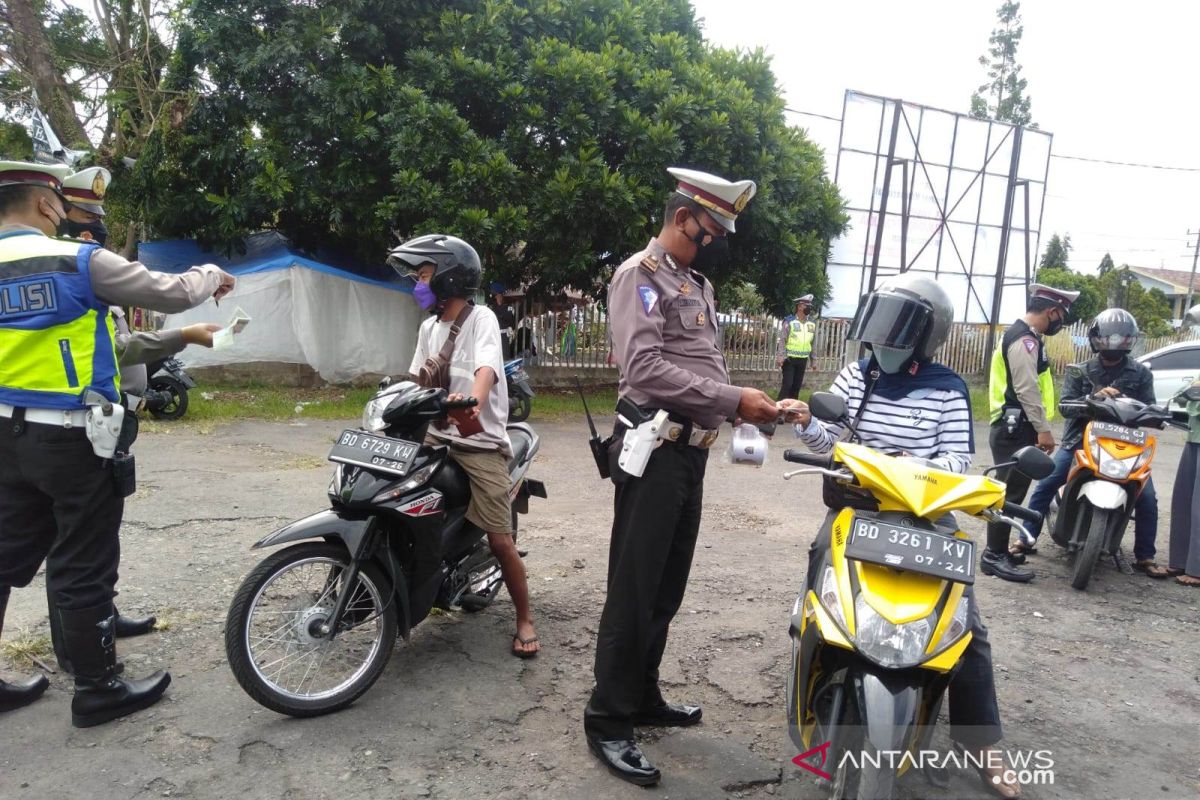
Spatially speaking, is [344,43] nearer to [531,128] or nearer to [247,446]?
[531,128]

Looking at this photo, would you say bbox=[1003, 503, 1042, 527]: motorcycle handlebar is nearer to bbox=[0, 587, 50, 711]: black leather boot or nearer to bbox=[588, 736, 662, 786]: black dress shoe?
bbox=[588, 736, 662, 786]: black dress shoe

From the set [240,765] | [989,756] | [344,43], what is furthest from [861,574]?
[344,43]

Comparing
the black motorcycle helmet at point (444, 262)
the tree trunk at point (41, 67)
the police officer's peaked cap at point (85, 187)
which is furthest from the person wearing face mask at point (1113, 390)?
the tree trunk at point (41, 67)

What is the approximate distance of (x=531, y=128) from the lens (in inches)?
432

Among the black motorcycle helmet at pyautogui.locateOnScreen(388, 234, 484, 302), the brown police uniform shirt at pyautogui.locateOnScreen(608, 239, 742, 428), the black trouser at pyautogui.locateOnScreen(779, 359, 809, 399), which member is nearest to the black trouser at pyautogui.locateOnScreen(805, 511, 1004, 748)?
the brown police uniform shirt at pyautogui.locateOnScreen(608, 239, 742, 428)

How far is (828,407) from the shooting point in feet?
8.96

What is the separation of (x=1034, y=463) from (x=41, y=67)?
48.0 feet


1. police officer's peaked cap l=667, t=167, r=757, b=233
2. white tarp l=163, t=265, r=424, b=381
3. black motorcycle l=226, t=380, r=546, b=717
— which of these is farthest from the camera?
white tarp l=163, t=265, r=424, b=381

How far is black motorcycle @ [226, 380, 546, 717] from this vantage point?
2.98 metres

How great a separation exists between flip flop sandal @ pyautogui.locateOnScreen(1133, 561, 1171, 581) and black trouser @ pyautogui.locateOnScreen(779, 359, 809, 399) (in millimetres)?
7504

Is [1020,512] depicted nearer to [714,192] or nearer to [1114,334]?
→ [714,192]

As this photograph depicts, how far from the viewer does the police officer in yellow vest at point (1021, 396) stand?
16.6 feet

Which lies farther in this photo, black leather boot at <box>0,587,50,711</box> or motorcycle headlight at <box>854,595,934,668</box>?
black leather boot at <box>0,587,50,711</box>

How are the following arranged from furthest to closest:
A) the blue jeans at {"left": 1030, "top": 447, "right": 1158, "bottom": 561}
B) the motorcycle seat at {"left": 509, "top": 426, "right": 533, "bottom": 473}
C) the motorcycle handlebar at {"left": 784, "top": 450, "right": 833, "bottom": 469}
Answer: the blue jeans at {"left": 1030, "top": 447, "right": 1158, "bottom": 561}
the motorcycle seat at {"left": 509, "top": 426, "right": 533, "bottom": 473}
the motorcycle handlebar at {"left": 784, "top": 450, "right": 833, "bottom": 469}
